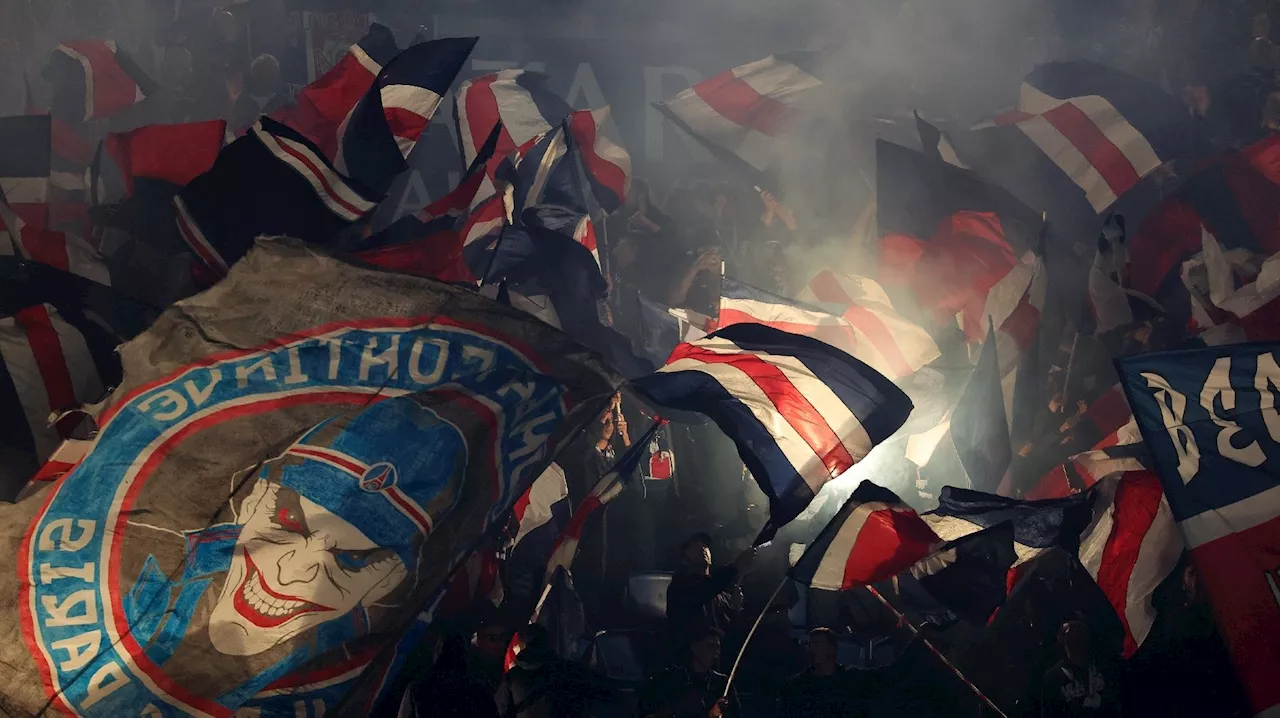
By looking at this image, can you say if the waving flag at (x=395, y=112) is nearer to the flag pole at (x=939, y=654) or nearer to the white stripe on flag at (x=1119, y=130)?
the flag pole at (x=939, y=654)

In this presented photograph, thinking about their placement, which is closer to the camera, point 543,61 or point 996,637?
point 996,637

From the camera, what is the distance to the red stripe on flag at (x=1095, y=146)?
9164 millimetres

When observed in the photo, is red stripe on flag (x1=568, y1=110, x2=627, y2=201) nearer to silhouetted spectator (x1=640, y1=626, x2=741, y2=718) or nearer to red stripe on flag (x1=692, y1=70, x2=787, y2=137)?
red stripe on flag (x1=692, y1=70, x2=787, y2=137)

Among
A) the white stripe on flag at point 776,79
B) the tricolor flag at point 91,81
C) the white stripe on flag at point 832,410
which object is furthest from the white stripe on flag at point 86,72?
the white stripe on flag at point 832,410

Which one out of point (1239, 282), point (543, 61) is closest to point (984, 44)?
point (543, 61)

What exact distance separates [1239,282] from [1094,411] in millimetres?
1701

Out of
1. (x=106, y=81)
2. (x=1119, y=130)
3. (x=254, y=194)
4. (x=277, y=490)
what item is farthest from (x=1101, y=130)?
(x=106, y=81)

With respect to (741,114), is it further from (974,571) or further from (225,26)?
(225,26)

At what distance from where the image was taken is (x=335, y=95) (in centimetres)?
775

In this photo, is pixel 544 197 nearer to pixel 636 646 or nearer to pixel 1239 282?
pixel 636 646

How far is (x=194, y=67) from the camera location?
11.9 meters

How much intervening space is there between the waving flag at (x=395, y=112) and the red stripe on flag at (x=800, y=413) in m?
2.65

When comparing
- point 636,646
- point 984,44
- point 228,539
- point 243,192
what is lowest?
point 636,646

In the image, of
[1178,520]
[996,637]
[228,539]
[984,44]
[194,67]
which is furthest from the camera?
[984,44]
